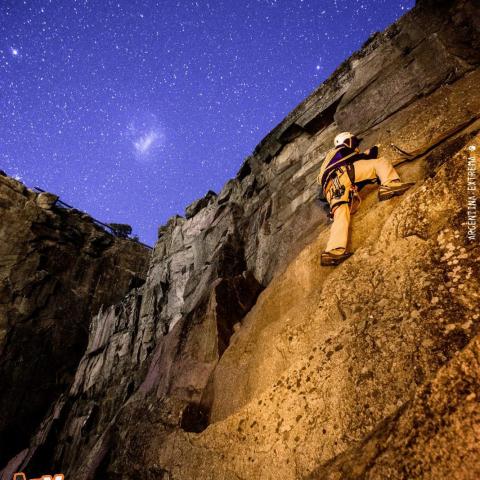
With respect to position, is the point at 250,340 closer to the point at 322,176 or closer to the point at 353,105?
the point at 322,176

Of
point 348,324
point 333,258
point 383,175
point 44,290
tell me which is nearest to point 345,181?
point 383,175

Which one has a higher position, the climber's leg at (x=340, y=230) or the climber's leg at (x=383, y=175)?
the climber's leg at (x=383, y=175)

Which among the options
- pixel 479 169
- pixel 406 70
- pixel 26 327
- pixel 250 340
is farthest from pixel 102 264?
pixel 479 169

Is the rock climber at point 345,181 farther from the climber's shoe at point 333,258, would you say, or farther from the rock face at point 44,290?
the rock face at point 44,290

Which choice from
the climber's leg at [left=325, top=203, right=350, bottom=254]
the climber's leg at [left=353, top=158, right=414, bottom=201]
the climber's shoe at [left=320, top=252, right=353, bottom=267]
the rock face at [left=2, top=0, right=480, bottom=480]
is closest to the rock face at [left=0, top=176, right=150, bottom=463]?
the rock face at [left=2, top=0, right=480, bottom=480]

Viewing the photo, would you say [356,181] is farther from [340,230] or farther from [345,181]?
[340,230]

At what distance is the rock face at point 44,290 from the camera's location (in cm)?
1452

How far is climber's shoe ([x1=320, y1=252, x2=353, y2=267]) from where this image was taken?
4.36 metres

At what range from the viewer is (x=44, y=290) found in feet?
56.7

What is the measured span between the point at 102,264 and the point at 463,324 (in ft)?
68.1

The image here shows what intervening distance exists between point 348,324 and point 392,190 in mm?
2129

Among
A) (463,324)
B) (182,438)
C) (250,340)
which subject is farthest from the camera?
(250,340)

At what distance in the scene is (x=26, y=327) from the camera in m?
15.8

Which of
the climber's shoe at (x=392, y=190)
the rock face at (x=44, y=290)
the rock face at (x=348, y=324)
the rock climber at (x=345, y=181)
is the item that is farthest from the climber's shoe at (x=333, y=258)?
the rock face at (x=44, y=290)
